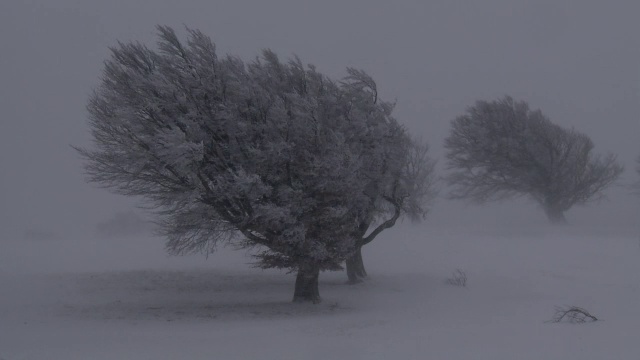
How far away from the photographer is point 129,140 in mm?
16062

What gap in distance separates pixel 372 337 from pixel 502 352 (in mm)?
2743

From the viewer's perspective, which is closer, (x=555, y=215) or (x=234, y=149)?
(x=234, y=149)

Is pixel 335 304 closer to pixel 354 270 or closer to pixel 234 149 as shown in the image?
pixel 354 270

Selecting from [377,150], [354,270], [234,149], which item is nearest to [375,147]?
[377,150]

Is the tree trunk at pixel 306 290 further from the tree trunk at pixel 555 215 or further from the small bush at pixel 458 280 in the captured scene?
the tree trunk at pixel 555 215

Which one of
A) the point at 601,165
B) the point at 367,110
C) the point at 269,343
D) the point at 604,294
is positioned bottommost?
the point at 269,343

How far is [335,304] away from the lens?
60.7 ft

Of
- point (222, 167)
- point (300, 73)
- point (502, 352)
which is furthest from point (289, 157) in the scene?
point (502, 352)

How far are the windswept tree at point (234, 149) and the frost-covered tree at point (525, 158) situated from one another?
23642 mm

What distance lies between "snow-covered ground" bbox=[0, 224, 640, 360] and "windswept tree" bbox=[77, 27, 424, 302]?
87.2 inches

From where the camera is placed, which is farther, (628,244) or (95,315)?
(628,244)

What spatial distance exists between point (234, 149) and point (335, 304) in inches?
209

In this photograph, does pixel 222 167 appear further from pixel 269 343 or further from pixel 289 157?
pixel 269 343

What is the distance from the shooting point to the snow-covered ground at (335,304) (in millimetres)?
11562
